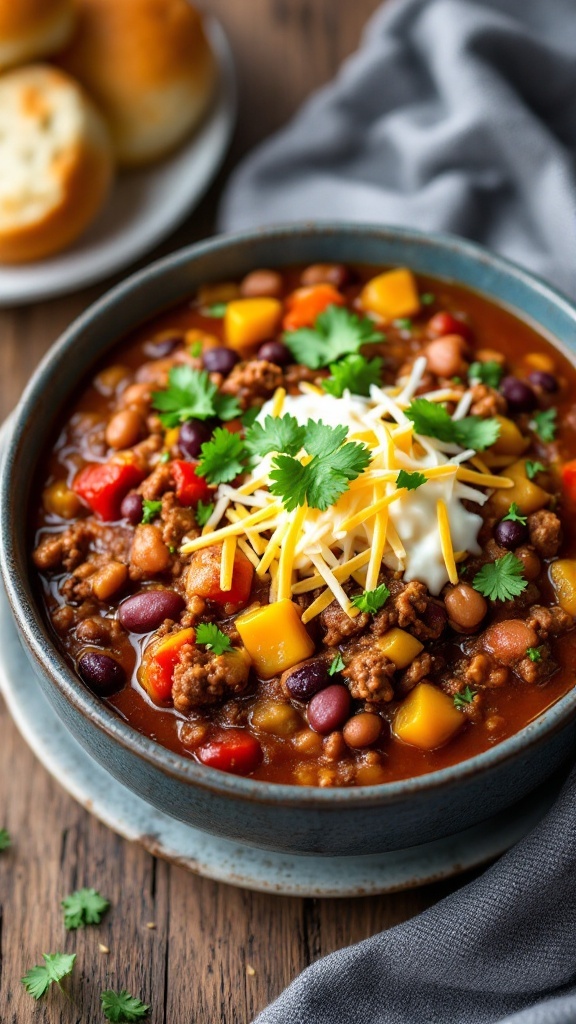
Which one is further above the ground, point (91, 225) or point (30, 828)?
point (91, 225)

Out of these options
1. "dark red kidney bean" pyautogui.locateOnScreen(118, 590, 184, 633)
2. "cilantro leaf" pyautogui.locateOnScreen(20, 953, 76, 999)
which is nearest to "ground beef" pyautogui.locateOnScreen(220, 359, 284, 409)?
"dark red kidney bean" pyautogui.locateOnScreen(118, 590, 184, 633)

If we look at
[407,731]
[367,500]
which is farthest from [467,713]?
[367,500]

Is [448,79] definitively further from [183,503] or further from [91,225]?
[183,503]

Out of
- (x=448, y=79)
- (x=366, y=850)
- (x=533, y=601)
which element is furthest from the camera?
(x=448, y=79)

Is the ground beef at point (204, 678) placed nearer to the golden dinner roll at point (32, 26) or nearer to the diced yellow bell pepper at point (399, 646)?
the diced yellow bell pepper at point (399, 646)

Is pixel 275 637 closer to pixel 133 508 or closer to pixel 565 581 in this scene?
pixel 133 508

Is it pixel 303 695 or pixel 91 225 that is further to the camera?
pixel 91 225

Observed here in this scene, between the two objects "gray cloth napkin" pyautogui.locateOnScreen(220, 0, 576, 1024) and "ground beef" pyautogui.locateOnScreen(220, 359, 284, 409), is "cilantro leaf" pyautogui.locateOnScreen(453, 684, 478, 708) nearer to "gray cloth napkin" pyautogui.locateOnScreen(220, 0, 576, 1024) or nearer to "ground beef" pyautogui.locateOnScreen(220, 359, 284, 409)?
"ground beef" pyautogui.locateOnScreen(220, 359, 284, 409)
